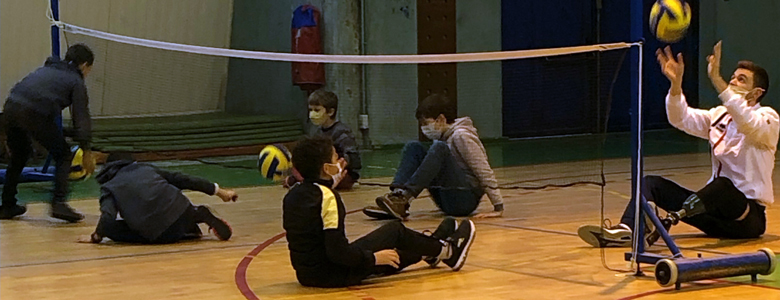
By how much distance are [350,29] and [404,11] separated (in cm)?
76

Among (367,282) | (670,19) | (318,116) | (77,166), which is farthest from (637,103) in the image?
(77,166)

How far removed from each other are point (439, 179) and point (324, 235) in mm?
2753

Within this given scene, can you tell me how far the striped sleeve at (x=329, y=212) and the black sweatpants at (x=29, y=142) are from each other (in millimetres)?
3442

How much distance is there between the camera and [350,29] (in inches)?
571

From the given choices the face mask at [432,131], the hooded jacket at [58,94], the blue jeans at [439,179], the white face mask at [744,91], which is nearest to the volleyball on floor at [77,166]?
the hooded jacket at [58,94]

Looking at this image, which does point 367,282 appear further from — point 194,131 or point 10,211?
point 194,131

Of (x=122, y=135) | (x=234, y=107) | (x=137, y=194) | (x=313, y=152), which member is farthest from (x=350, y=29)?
(x=313, y=152)

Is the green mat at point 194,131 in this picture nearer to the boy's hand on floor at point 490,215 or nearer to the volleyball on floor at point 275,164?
the volleyball on floor at point 275,164

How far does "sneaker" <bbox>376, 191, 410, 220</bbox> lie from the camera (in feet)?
27.0

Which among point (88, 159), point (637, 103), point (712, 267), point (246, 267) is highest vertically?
point (637, 103)

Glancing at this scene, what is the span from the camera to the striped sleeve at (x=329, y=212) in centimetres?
554

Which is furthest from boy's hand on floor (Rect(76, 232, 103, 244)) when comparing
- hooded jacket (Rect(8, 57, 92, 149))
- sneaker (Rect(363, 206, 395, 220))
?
sneaker (Rect(363, 206, 395, 220))

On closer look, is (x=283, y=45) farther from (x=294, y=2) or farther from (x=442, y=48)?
(x=442, y=48)

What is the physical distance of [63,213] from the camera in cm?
823
